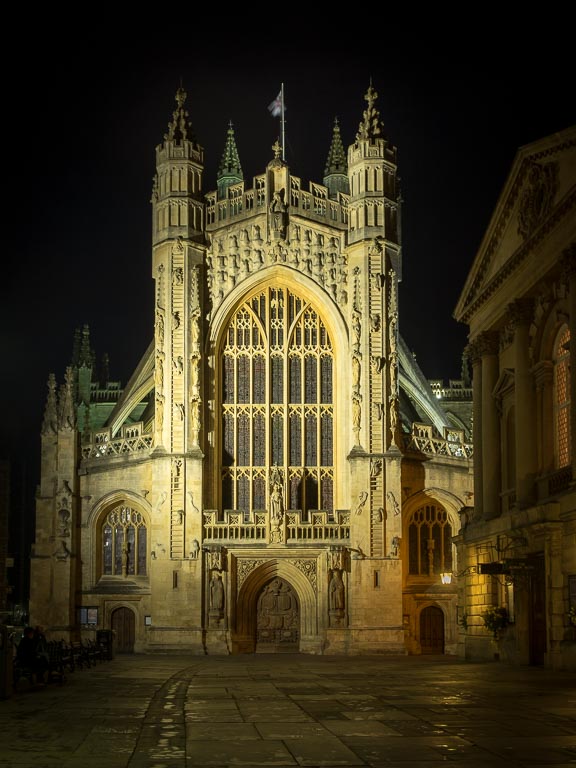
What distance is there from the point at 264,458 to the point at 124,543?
676cm

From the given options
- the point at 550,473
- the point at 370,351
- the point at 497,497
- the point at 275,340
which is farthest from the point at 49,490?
the point at 550,473

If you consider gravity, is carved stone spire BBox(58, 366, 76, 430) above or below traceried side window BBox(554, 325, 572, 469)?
above

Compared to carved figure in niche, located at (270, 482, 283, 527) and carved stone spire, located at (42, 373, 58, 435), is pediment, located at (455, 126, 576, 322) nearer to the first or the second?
carved figure in niche, located at (270, 482, 283, 527)

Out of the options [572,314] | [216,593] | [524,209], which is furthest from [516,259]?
[216,593]

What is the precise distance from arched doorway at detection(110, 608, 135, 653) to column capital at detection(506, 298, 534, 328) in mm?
21917

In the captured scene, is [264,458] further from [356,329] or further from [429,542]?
[429,542]

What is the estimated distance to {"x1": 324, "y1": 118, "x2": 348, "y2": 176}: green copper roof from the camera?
72500 mm

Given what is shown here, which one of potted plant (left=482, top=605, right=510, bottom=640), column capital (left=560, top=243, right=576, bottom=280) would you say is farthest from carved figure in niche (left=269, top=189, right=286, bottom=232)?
potted plant (left=482, top=605, right=510, bottom=640)

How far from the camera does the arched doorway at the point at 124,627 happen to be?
4878 centimetres

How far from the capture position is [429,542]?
162 ft

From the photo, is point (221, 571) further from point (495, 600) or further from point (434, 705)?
point (434, 705)

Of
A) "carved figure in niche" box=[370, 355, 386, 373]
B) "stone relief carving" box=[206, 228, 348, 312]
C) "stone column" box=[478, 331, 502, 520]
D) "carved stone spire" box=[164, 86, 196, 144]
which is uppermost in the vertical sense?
"carved stone spire" box=[164, 86, 196, 144]

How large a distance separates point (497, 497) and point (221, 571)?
1293 cm

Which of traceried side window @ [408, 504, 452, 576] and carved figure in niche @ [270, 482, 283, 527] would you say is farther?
traceried side window @ [408, 504, 452, 576]
